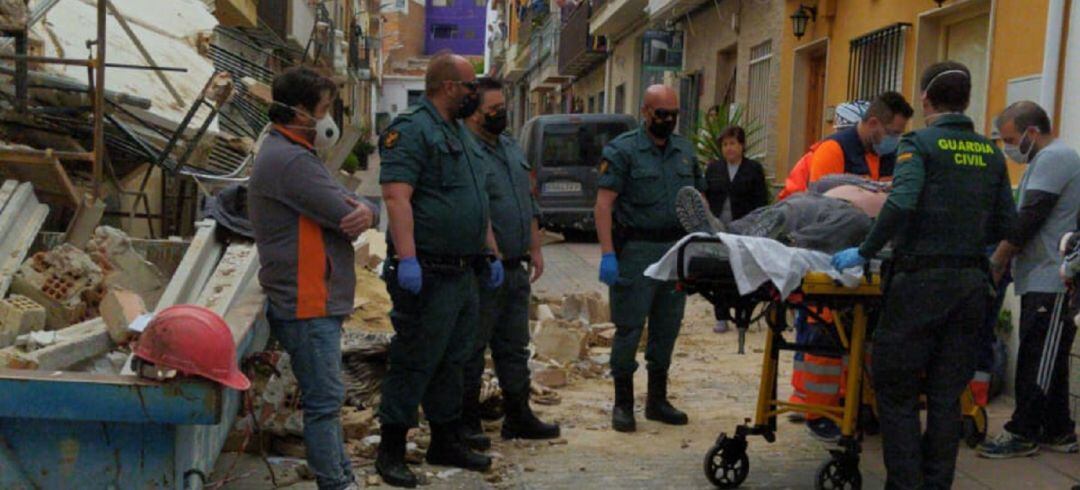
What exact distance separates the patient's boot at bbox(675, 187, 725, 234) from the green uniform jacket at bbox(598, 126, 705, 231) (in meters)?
0.97

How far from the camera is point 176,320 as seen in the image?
11.8ft

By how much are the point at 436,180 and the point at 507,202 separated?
0.78 m

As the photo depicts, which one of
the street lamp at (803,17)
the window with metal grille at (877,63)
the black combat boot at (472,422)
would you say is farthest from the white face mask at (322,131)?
the street lamp at (803,17)

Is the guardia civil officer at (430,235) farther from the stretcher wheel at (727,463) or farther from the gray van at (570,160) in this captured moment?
the gray van at (570,160)

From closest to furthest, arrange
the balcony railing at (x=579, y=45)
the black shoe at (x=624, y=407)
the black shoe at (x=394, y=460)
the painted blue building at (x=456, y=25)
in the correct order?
1. the black shoe at (x=394, y=460)
2. the black shoe at (x=624, y=407)
3. the balcony railing at (x=579, y=45)
4. the painted blue building at (x=456, y=25)

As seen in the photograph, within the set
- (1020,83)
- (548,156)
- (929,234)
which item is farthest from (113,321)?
(548,156)

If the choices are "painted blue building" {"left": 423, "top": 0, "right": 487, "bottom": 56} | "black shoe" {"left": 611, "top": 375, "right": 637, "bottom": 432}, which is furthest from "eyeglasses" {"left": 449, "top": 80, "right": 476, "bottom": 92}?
"painted blue building" {"left": 423, "top": 0, "right": 487, "bottom": 56}

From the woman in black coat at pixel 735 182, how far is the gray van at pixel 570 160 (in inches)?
313

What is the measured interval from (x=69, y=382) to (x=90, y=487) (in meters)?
0.38

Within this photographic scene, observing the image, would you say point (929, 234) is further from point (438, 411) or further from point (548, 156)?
point (548, 156)

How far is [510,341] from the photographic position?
20.2 ft

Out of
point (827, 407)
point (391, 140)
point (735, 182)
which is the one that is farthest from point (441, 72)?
point (735, 182)

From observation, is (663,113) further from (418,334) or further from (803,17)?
(803,17)

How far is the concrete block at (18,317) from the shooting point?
5301 mm
